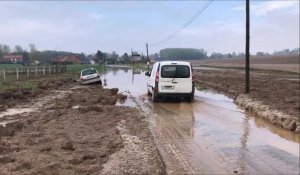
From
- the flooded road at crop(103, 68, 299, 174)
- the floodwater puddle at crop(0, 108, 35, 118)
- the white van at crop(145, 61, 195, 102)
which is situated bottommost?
the floodwater puddle at crop(0, 108, 35, 118)

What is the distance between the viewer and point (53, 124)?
1363cm

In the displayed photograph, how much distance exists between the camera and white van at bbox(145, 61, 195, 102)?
2075 centimetres

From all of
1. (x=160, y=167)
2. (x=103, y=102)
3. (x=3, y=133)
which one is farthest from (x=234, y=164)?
(x=103, y=102)

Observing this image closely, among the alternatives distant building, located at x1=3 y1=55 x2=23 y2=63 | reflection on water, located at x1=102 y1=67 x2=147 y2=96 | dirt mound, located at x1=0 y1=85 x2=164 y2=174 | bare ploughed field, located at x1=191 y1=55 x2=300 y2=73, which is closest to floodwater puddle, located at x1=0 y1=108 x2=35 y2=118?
dirt mound, located at x1=0 y1=85 x2=164 y2=174

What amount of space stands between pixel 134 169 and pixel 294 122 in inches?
261

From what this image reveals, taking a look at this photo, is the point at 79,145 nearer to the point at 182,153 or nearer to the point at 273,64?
the point at 182,153

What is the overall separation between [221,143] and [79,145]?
10.7 feet

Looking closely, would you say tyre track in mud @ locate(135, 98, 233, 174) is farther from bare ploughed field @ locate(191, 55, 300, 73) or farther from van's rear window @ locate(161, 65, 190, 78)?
bare ploughed field @ locate(191, 55, 300, 73)

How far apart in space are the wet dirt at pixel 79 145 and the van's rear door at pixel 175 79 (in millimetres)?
4860

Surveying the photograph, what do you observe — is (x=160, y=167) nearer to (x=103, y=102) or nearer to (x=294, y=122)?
(x=294, y=122)

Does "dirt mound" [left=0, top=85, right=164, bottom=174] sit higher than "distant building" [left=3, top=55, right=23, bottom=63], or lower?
lower

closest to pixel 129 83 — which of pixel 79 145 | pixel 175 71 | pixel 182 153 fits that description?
pixel 175 71

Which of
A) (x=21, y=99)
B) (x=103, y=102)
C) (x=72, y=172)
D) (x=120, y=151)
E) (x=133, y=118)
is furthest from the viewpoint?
(x=21, y=99)

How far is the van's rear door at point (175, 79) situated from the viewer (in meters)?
20.7
